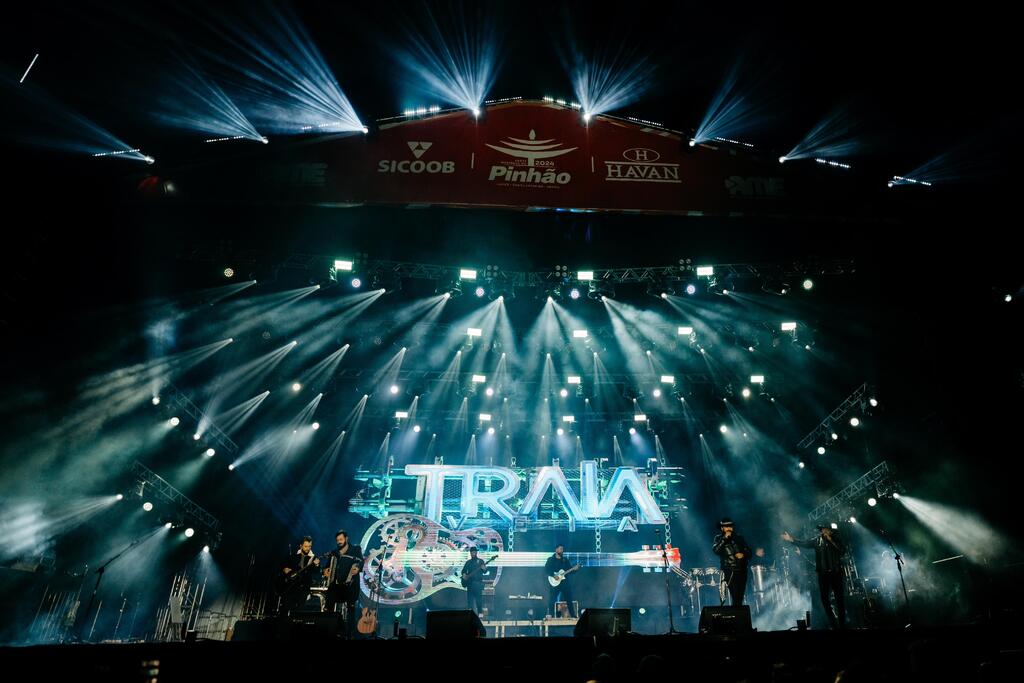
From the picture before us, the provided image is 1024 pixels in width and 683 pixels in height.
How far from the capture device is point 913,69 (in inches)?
306

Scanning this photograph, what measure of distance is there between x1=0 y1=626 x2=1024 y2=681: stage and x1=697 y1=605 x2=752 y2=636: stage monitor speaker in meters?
0.89

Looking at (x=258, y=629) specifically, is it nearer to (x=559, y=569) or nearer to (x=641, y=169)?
(x=559, y=569)

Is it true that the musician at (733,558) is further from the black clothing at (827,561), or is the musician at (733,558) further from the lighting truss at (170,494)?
the lighting truss at (170,494)

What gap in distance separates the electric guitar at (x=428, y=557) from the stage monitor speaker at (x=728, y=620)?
937cm

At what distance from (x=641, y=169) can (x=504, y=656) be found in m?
7.75

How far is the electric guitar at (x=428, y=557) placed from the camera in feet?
53.3

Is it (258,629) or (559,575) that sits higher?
(559,575)

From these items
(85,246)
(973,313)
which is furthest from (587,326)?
(85,246)

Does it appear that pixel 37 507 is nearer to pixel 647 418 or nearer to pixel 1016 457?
pixel 647 418

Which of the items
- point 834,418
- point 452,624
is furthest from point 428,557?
point 834,418

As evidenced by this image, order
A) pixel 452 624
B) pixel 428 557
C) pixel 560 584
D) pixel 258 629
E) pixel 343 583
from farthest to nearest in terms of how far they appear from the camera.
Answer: pixel 428 557
pixel 560 584
pixel 343 583
pixel 258 629
pixel 452 624

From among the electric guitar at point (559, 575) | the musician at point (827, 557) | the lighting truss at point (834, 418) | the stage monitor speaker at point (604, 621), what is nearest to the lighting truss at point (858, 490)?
the lighting truss at point (834, 418)

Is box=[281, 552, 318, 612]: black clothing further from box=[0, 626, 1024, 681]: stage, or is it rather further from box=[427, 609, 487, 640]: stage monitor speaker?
box=[427, 609, 487, 640]: stage monitor speaker

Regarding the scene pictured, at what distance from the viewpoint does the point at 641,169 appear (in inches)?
367
